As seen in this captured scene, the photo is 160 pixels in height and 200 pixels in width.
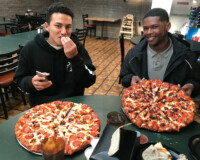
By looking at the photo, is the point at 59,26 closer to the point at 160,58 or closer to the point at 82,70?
the point at 82,70

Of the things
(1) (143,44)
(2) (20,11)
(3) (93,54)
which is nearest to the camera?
(1) (143,44)

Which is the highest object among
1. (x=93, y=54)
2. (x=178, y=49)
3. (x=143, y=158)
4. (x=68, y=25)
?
(x=68, y=25)

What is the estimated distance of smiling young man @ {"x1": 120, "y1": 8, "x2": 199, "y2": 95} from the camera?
1.75 meters

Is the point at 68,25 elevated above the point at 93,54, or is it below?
above

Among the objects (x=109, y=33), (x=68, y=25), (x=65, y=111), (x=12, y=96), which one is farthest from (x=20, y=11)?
(x=65, y=111)

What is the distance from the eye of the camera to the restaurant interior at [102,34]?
158 cm

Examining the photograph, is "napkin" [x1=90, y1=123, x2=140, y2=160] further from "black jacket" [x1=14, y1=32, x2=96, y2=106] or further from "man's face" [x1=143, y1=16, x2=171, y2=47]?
"man's face" [x1=143, y1=16, x2=171, y2=47]

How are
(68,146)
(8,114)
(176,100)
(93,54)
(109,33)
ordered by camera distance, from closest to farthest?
(68,146) < (176,100) < (8,114) < (93,54) < (109,33)

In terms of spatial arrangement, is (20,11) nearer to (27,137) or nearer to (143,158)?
(27,137)

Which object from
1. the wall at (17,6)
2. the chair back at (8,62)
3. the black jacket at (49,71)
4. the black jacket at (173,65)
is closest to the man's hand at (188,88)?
the black jacket at (173,65)

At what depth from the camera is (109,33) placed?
9.34 meters

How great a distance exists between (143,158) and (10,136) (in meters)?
0.81

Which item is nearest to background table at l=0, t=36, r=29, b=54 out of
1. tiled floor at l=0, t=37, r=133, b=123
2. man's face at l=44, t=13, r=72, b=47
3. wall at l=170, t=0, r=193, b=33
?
tiled floor at l=0, t=37, r=133, b=123

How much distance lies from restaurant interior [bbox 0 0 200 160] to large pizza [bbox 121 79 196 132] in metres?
0.06
